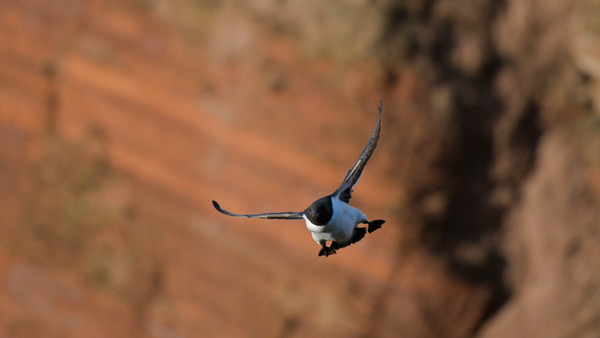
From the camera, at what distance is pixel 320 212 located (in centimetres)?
598

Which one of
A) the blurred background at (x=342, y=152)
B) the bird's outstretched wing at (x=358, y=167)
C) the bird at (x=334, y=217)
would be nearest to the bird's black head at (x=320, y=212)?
the bird at (x=334, y=217)

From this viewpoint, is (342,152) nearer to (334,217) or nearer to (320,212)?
(334,217)

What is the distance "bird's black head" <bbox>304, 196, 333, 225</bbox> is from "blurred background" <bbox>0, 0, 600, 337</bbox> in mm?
6884

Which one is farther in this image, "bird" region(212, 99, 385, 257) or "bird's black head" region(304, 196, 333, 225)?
"bird" region(212, 99, 385, 257)

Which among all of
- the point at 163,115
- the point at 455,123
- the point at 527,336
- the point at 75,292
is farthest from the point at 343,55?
the point at 75,292

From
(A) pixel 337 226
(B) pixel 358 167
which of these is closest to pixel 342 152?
(B) pixel 358 167

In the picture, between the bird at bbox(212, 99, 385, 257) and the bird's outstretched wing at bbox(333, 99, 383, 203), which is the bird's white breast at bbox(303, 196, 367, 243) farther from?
the bird's outstretched wing at bbox(333, 99, 383, 203)

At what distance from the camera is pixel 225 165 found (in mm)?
14102

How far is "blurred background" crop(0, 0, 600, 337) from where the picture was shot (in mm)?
13031

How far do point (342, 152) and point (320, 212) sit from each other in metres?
7.24

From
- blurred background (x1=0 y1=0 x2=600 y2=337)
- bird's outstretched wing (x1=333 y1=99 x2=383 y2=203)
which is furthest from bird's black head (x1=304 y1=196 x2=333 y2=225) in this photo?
blurred background (x1=0 y1=0 x2=600 y2=337)

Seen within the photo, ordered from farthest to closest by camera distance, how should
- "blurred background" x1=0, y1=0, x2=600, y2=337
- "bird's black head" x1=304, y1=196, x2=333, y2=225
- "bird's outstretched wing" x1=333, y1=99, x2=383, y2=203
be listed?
"blurred background" x1=0, y1=0, x2=600, y2=337 < "bird's outstretched wing" x1=333, y1=99, x2=383, y2=203 < "bird's black head" x1=304, y1=196, x2=333, y2=225

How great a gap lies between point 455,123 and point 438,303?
3.07m

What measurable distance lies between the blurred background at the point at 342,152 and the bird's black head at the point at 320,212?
22.6 feet
